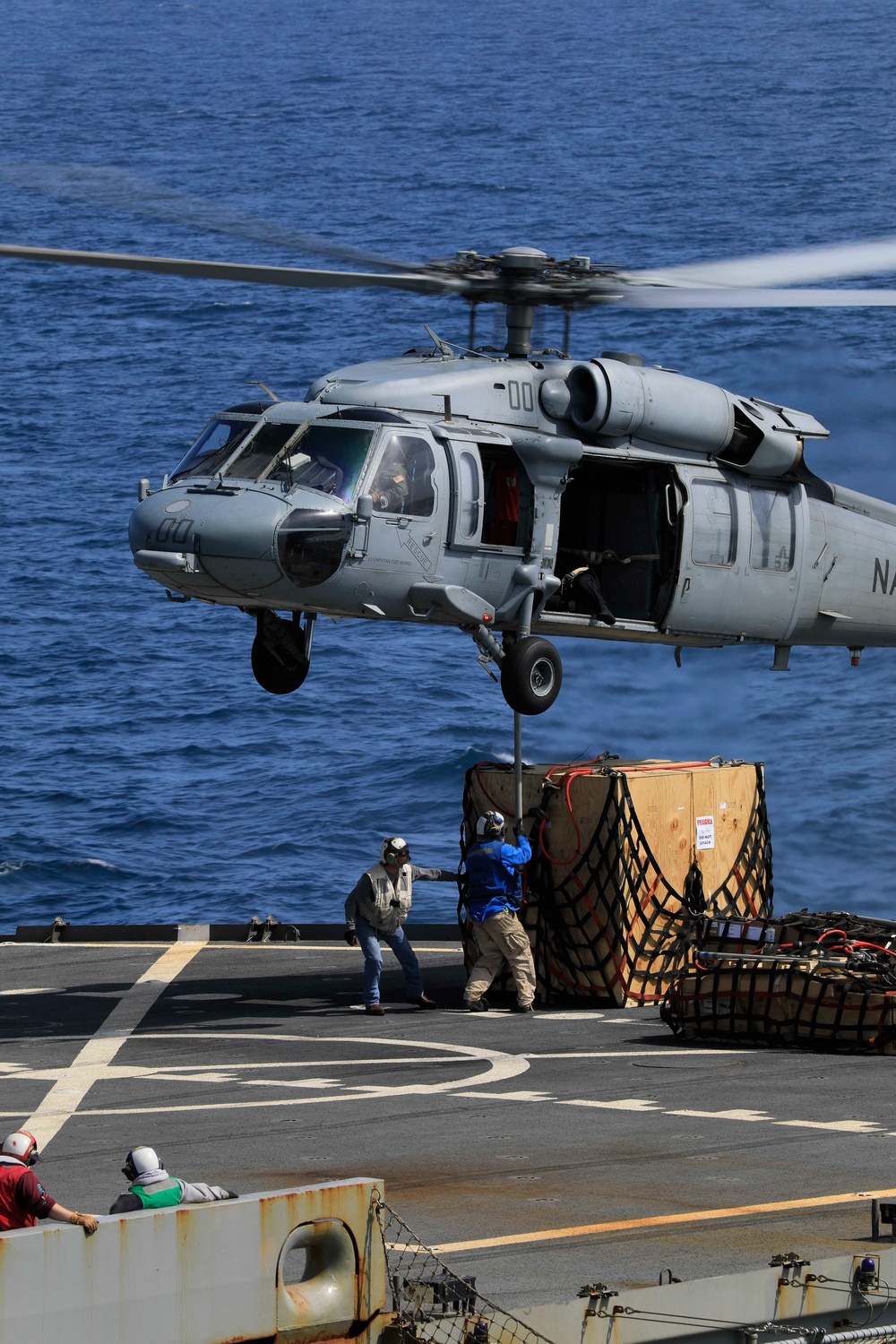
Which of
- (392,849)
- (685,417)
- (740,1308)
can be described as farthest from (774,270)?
(740,1308)

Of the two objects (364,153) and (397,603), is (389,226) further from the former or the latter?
(397,603)

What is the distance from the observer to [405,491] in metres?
17.5

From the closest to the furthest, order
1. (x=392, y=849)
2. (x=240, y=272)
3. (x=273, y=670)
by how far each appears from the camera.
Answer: (x=240, y=272) → (x=392, y=849) → (x=273, y=670)

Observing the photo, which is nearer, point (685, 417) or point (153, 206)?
point (153, 206)

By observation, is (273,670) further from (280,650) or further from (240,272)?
(240,272)

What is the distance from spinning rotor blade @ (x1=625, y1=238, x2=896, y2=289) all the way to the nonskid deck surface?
22.2 ft

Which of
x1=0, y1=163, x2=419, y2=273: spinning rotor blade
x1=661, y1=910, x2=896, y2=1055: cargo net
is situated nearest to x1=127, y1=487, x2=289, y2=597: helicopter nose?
x1=0, y1=163, x2=419, y2=273: spinning rotor blade

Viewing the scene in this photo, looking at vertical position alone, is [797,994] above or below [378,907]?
below

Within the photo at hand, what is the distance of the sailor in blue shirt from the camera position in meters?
18.8

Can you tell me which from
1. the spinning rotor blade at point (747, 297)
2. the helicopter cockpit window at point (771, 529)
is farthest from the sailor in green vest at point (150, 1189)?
the helicopter cockpit window at point (771, 529)

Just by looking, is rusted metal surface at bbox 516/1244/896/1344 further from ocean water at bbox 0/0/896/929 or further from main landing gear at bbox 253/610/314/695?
ocean water at bbox 0/0/896/929

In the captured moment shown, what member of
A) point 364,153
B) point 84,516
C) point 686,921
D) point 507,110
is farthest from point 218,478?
point 507,110

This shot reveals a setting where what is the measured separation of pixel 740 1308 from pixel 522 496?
10738 mm

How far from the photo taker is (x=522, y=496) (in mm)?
18516
